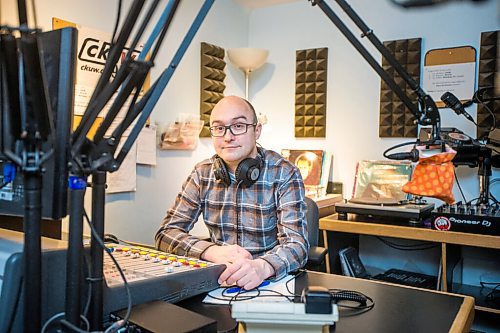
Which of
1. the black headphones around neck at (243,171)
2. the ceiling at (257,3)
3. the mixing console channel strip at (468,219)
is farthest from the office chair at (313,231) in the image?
the ceiling at (257,3)

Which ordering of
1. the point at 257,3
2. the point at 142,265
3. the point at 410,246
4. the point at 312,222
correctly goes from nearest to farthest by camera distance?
the point at 142,265, the point at 312,222, the point at 410,246, the point at 257,3

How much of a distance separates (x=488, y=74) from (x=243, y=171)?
1.66 metres

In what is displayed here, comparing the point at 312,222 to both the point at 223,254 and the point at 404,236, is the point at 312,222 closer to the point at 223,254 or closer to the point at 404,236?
the point at 404,236

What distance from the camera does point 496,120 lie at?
7.98 ft

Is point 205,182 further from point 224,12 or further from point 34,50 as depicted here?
point 224,12

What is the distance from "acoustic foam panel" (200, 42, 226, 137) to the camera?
280 centimetres

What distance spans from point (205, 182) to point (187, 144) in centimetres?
97

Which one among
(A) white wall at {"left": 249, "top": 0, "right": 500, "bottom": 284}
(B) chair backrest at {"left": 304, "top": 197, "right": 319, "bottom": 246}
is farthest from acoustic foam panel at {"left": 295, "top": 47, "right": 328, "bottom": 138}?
(B) chair backrest at {"left": 304, "top": 197, "right": 319, "bottom": 246}

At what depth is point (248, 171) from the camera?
160 centimetres

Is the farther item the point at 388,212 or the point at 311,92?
the point at 311,92

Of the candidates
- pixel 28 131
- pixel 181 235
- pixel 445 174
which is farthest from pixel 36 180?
pixel 445 174

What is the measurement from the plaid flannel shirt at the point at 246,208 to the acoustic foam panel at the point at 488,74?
4.46ft

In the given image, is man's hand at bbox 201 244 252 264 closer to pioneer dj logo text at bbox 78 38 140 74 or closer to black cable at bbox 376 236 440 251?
pioneer dj logo text at bbox 78 38 140 74

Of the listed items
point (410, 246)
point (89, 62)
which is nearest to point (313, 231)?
point (410, 246)
